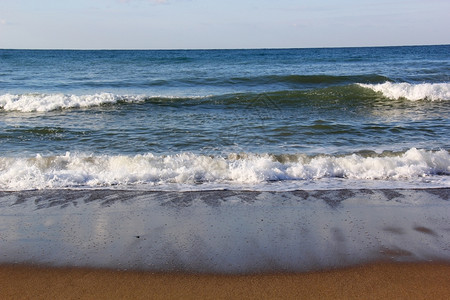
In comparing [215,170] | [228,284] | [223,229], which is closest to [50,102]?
[215,170]

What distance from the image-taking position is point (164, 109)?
13375 millimetres

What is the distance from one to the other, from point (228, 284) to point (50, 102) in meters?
11.8

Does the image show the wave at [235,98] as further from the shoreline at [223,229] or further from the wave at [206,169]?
the shoreline at [223,229]

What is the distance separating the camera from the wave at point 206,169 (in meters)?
6.27

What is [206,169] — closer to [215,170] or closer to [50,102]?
[215,170]

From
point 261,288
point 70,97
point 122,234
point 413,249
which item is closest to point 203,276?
point 261,288

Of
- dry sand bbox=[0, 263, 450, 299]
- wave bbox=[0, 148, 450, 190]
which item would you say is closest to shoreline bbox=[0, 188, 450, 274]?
dry sand bbox=[0, 263, 450, 299]

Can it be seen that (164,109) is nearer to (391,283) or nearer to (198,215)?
(198,215)

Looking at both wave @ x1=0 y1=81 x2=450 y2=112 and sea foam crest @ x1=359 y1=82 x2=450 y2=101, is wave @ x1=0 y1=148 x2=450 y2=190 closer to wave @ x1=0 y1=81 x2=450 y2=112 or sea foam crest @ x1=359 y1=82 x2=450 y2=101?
wave @ x1=0 y1=81 x2=450 y2=112

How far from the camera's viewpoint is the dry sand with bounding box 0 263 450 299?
334cm

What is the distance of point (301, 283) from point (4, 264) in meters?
2.63

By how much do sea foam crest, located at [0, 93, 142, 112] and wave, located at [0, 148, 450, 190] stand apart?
6277 mm

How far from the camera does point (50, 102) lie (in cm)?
1357

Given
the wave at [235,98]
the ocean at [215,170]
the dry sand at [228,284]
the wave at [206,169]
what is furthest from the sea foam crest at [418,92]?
the dry sand at [228,284]
